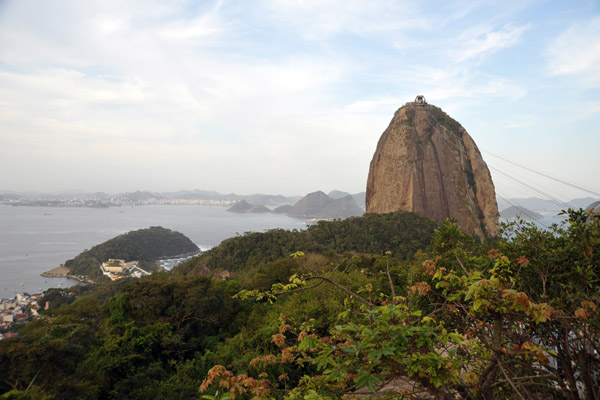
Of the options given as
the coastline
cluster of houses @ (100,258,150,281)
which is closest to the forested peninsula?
the coastline

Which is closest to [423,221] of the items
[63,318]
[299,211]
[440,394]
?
[63,318]

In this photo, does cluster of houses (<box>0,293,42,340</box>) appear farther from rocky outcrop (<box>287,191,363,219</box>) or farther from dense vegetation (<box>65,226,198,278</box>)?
rocky outcrop (<box>287,191,363,219</box>)

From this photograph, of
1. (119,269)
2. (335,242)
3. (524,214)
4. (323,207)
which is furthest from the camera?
(323,207)

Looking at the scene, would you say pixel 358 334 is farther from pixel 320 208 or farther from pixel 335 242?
pixel 320 208

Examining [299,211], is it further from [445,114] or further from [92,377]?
[92,377]

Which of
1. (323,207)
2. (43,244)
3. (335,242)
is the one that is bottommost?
(43,244)

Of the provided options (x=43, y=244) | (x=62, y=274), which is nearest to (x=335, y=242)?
(x=62, y=274)
